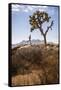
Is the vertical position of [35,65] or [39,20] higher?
[39,20]

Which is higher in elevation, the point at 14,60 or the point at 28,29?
the point at 28,29

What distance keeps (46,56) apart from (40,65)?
11cm

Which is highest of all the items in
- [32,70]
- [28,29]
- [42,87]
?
[28,29]

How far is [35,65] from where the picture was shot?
7.70 ft

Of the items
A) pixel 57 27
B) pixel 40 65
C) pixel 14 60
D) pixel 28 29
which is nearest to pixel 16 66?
pixel 14 60

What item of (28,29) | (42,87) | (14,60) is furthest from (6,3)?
(42,87)

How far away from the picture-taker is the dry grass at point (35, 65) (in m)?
2.31

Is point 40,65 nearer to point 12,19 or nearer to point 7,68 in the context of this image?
Answer: point 7,68

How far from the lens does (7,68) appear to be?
2.30m

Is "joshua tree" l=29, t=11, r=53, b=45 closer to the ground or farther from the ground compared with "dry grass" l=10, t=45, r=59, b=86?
farther from the ground

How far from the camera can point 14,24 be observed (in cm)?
231

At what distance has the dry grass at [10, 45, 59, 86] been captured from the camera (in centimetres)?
231

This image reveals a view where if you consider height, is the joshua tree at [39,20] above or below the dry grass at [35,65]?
above

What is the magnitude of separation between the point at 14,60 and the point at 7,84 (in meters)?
0.24
